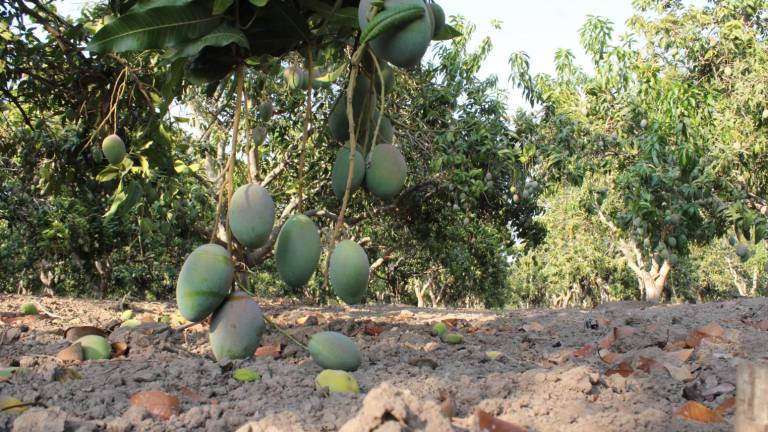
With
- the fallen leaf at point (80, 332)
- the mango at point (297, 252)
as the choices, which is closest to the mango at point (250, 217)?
the mango at point (297, 252)

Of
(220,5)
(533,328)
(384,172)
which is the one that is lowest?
(533,328)

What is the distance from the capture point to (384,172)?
1624 millimetres

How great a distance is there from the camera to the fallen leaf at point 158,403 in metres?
1.55

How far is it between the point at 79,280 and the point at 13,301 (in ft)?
26.1

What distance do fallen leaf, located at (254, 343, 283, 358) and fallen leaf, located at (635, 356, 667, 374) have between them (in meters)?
1.28

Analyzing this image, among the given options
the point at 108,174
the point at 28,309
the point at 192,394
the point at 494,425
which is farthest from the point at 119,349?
the point at 494,425

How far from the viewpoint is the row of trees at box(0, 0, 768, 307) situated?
370cm

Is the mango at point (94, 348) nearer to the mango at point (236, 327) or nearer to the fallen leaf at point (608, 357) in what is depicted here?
the mango at point (236, 327)

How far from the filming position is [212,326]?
5.74 feet

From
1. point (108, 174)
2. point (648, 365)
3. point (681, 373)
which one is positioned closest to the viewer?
point (681, 373)

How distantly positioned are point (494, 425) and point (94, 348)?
1.63 m

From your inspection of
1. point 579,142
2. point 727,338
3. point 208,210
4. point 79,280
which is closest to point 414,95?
point 579,142

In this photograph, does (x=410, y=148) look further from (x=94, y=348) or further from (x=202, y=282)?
(x=202, y=282)

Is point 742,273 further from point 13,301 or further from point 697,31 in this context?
point 13,301
